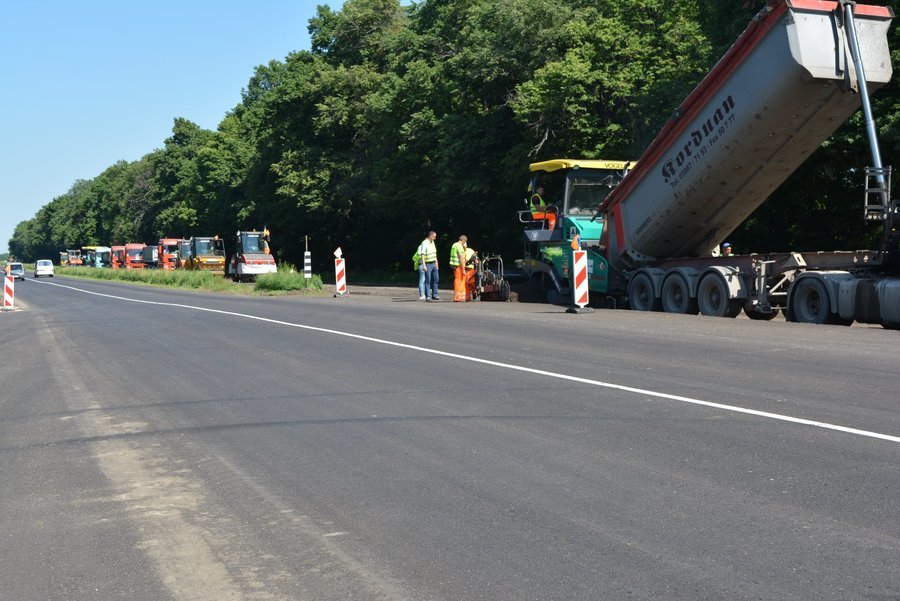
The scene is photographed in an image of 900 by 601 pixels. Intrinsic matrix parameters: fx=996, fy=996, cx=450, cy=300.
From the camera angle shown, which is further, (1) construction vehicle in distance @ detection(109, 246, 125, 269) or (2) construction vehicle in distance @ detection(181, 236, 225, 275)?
(1) construction vehicle in distance @ detection(109, 246, 125, 269)

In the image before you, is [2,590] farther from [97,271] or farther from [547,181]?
[97,271]

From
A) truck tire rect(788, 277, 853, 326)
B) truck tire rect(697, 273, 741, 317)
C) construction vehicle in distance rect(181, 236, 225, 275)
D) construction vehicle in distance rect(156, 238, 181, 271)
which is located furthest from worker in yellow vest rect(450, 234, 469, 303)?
construction vehicle in distance rect(156, 238, 181, 271)

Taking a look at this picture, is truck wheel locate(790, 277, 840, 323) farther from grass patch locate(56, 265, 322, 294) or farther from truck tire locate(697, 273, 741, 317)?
grass patch locate(56, 265, 322, 294)

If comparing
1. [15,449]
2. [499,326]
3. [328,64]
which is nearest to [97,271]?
[328,64]

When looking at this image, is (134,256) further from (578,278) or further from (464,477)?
(464,477)

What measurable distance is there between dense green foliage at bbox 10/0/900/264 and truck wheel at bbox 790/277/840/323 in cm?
793

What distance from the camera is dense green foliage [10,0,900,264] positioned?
29234 millimetres

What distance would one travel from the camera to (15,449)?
7.68 m

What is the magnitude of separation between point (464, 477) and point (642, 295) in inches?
604

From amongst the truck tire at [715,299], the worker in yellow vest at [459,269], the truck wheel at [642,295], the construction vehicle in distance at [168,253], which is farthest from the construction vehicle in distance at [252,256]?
the truck tire at [715,299]

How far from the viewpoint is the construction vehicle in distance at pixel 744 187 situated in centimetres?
1558

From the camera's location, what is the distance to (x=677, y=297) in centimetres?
1988

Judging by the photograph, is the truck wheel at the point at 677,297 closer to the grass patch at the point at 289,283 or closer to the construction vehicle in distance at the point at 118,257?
the grass patch at the point at 289,283

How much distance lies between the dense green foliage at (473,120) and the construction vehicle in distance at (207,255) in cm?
375
